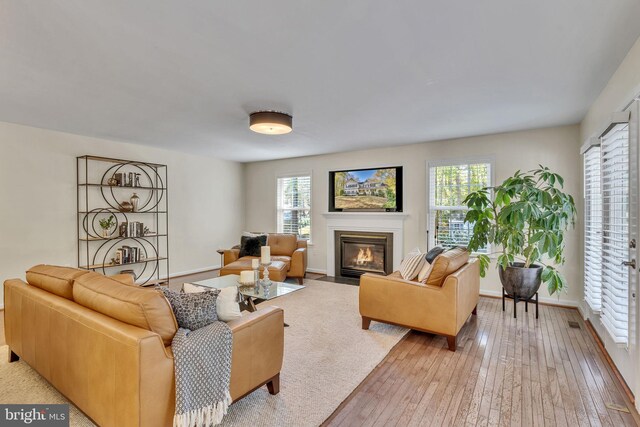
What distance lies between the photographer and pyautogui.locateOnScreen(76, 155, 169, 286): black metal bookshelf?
4824 millimetres

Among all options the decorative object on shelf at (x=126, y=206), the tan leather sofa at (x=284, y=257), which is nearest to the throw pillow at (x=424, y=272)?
the tan leather sofa at (x=284, y=257)

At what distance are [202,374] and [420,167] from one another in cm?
460

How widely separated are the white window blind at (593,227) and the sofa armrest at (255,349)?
2999mm

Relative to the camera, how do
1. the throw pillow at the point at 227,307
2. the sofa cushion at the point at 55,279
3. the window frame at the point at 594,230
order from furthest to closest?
the window frame at the point at 594,230, the sofa cushion at the point at 55,279, the throw pillow at the point at 227,307

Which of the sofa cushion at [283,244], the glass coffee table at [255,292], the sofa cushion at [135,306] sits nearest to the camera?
the sofa cushion at [135,306]

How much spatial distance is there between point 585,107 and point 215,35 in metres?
3.85

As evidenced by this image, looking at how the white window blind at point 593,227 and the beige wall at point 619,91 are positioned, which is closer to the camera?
the beige wall at point 619,91

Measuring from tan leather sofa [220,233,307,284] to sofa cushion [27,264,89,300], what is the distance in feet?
8.48

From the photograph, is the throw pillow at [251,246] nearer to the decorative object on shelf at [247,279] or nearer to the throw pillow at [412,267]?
the decorative object on shelf at [247,279]

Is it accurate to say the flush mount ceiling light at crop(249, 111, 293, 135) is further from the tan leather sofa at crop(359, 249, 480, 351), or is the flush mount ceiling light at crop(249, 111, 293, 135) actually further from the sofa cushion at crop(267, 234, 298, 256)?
the sofa cushion at crop(267, 234, 298, 256)

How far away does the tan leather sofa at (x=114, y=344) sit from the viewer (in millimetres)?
1494

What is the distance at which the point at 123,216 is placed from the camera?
530 centimetres

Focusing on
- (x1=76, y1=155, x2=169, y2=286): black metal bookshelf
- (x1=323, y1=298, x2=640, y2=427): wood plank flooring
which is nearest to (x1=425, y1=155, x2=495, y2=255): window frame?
(x1=323, y1=298, x2=640, y2=427): wood plank flooring

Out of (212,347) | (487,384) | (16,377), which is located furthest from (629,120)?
(16,377)
